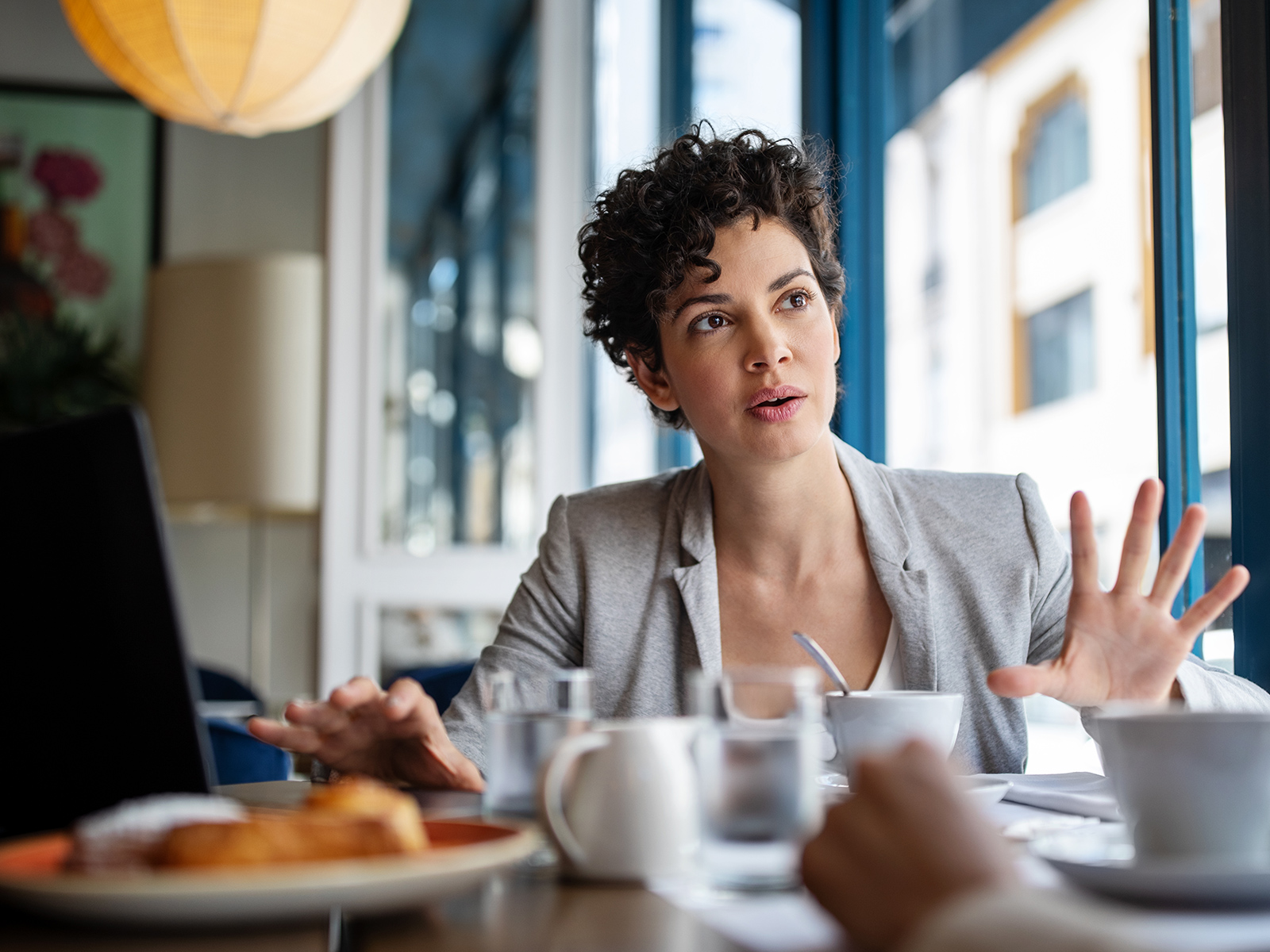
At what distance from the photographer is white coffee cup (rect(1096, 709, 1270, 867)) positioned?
631mm

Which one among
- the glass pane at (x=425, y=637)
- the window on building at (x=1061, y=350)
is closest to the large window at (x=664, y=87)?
the glass pane at (x=425, y=637)

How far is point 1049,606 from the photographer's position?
1.44 meters

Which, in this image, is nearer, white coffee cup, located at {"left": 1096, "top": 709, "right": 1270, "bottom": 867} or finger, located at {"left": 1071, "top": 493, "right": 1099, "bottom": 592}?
white coffee cup, located at {"left": 1096, "top": 709, "right": 1270, "bottom": 867}

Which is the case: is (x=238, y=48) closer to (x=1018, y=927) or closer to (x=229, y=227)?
(x=1018, y=927)

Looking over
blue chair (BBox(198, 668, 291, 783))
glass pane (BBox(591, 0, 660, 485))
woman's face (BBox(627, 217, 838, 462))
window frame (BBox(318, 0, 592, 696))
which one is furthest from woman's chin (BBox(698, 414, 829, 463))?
glass pane (BBox(591, 0, 660, 485))

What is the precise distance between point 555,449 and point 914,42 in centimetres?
160

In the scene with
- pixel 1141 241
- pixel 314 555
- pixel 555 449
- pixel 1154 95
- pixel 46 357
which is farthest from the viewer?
pixel 314 555

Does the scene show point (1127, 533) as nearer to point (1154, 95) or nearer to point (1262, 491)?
point (1262, 491)

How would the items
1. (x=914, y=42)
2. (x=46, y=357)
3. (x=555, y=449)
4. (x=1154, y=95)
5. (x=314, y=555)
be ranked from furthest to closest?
(x=314, y=555), (x=46, y=357), (x=555, y=449), (x=914, y=42), (x=1154, y=95)

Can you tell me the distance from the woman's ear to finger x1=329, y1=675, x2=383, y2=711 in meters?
0.86

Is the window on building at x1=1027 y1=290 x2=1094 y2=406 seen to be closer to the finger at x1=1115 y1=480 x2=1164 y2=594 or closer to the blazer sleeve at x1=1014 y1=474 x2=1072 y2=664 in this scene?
the blazer sleeve at x1=1014 y1=474 x2=1072 y2=664

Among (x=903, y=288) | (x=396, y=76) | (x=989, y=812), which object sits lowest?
(x=989, y=812)

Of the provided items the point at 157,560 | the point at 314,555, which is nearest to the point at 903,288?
the point at 157,560

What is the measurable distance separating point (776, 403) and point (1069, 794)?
698 mm
